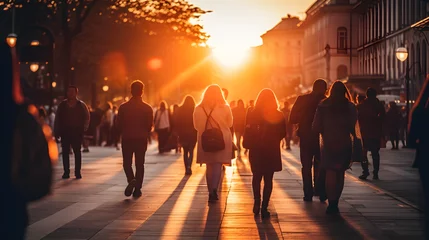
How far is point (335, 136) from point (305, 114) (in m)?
1.53

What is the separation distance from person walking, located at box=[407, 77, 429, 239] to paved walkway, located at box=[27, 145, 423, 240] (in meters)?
3.69

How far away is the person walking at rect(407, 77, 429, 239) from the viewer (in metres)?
6.57

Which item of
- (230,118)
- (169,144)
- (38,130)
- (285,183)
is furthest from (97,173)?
(38,130)

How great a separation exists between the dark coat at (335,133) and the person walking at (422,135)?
5.72 metres

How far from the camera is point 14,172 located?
4320 mm

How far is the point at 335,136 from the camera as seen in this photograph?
41.4 ft

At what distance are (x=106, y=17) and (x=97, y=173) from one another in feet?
93.7

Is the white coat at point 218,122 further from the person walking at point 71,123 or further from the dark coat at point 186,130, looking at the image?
the dark coat at point 186,130

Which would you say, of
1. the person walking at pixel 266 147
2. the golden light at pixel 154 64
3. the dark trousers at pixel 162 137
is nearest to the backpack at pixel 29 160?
the person walking at pixel 266 147

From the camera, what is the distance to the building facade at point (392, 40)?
185 ft

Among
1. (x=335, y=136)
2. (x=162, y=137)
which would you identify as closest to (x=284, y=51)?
(x=162, y=137)

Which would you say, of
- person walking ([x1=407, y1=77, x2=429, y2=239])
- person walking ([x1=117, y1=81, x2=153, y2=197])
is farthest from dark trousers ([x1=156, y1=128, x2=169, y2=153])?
person walking ([x1=407, y1=77, x2=429, y2=239])

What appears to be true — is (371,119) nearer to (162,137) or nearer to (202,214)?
(202,214)

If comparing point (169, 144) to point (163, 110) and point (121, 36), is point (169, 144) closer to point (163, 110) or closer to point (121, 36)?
point (163, 110)
